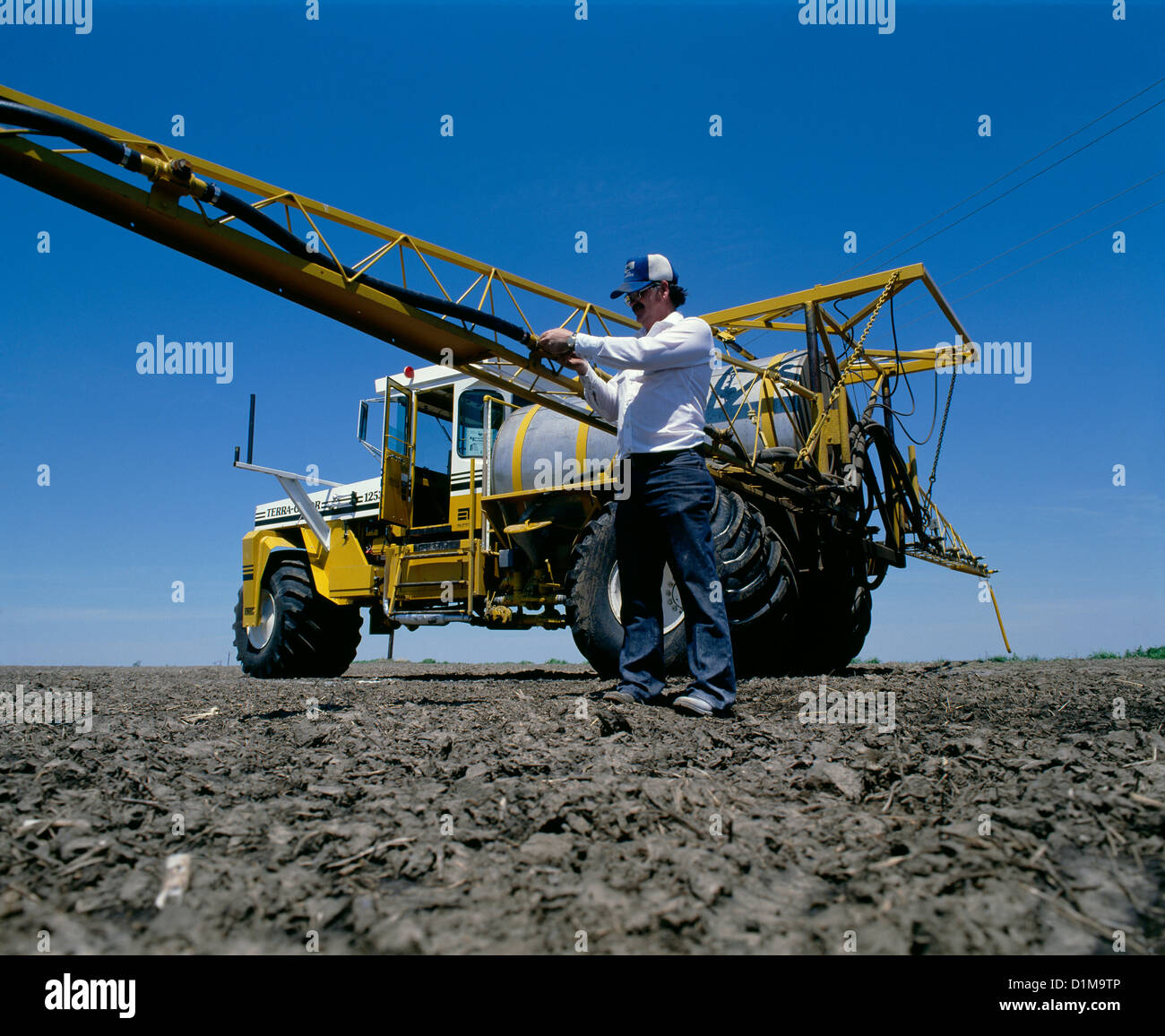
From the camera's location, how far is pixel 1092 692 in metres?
4.11

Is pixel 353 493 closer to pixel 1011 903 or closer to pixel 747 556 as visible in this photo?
pixel 747 556

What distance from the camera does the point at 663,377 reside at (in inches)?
139

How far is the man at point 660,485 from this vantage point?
10.9 feet

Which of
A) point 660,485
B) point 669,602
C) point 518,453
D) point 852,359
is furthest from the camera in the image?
point 518,453

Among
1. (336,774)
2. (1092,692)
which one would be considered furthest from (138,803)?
(1092,692)

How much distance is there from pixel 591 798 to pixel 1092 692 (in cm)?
344

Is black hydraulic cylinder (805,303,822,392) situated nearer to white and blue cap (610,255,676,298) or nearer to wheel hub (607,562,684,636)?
wheel hub (607,562,684,636)

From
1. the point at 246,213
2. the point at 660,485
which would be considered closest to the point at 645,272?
the point at 660,485

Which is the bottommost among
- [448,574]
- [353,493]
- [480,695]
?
[480,695]

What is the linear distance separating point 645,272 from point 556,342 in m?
0.51

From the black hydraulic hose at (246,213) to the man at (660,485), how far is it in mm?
1387

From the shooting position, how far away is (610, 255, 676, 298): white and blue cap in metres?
3.61

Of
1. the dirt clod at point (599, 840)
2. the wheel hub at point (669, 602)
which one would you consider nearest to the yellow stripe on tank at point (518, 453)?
the wheel hub at point (669, 602)

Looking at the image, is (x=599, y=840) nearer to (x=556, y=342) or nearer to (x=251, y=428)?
(x=556, y=342)
